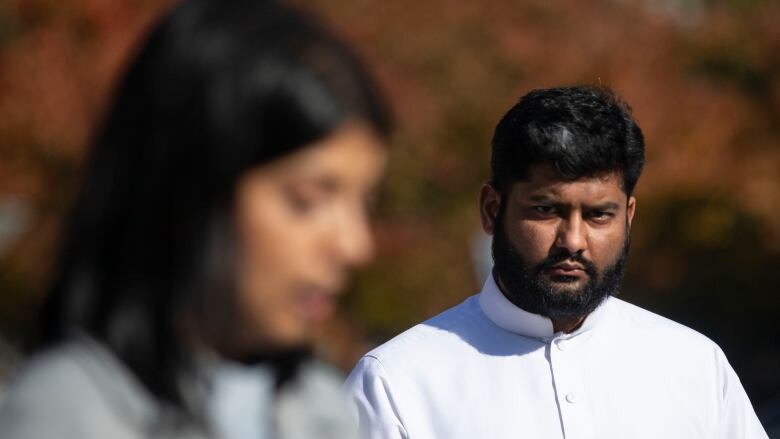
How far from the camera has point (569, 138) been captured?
312 cm

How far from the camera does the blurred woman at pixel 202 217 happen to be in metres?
1.47

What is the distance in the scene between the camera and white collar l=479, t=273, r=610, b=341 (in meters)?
3.24

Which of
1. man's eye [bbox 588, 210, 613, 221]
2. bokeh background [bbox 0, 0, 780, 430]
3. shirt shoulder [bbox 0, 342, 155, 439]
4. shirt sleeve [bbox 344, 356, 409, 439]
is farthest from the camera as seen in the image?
bokeh background [bbox 0, 0, 780, 430]

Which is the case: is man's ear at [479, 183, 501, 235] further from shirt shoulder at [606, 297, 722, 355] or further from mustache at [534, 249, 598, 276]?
shirt shoulder at [606, 297, 722, 355]

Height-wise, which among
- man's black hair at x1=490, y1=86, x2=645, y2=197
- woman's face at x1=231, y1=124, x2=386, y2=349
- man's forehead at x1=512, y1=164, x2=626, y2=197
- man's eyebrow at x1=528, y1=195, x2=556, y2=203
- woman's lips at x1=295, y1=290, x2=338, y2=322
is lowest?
man's eyebrow at x1=528, y1=195, x2=556, y2=203

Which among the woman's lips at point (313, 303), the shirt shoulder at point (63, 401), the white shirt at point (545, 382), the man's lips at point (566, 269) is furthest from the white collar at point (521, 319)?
the shirt shoulder at point (63, 401)

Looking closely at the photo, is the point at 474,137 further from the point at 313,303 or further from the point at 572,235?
the point at 313,303

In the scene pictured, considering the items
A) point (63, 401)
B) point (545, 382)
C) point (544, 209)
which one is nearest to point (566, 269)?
point (544, 209)

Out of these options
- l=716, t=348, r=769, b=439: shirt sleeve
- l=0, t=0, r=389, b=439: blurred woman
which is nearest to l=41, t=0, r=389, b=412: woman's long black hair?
l=0, t=0, r=389, b=439: blurred woman

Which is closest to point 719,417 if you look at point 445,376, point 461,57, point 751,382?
point 445,376

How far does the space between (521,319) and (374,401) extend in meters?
0.41

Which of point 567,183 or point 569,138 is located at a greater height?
point 569,138

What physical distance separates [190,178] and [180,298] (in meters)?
0.13

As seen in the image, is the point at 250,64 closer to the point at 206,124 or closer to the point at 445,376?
the point at 206,124
